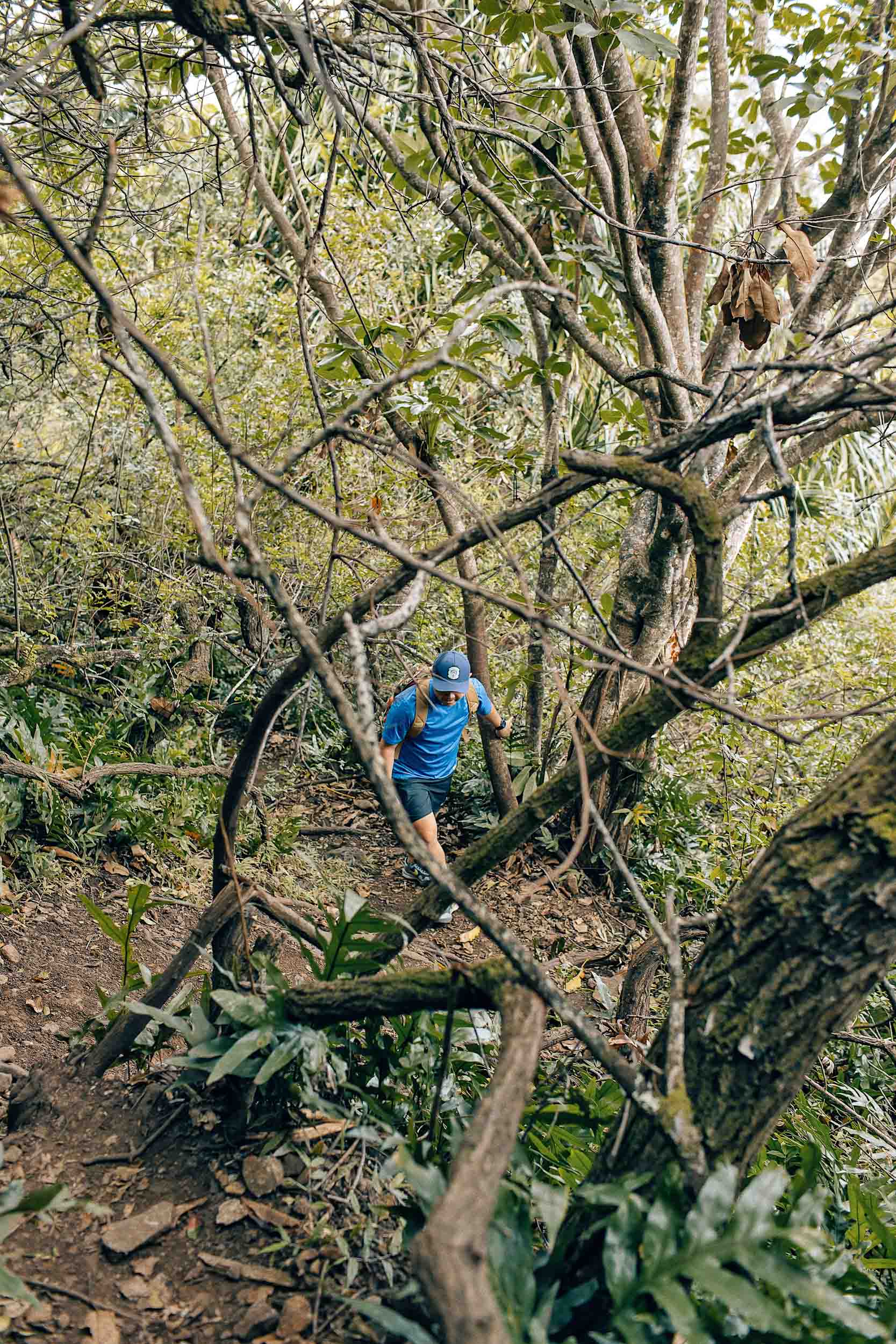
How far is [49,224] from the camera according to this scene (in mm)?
2162

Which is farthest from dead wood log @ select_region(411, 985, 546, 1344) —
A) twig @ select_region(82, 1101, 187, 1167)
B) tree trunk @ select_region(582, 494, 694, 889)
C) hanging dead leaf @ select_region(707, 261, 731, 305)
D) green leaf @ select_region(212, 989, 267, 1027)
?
tree trunk @ select_region(582, 494, 694, 889)

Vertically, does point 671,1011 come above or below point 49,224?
below

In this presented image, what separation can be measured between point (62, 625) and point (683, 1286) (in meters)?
6.02

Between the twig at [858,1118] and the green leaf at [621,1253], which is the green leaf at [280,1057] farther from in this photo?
the twig at [858,1118]

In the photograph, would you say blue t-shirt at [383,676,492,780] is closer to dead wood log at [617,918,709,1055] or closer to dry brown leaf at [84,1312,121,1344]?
dead wood log at [617,918,709,1055]

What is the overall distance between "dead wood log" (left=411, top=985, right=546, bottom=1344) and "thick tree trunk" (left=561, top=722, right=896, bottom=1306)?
1.63 ft

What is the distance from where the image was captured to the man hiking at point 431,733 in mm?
5945

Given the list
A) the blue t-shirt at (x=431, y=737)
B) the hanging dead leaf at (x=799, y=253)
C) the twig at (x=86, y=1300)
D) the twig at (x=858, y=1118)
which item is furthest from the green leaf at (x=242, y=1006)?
the hanging dead leaf at (x=799, y=253)

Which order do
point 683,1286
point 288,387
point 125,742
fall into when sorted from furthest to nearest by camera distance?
point 288,387 → point 125,742 → point 683,1286

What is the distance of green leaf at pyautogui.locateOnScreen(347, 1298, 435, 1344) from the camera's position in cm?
185

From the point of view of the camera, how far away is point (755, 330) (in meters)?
4.19

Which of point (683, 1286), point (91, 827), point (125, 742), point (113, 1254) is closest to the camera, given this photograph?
point (683, 1286)

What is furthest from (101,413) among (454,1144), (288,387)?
(454,1144)

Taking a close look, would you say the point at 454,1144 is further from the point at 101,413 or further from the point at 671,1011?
the point at 101,413
